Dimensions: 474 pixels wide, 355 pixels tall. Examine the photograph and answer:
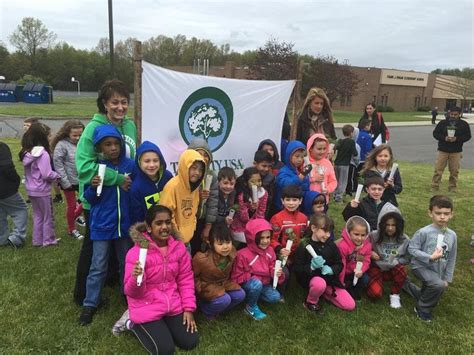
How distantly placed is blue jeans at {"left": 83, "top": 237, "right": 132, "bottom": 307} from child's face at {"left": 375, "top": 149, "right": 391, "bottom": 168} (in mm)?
3208

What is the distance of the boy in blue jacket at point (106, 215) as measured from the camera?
136 inches

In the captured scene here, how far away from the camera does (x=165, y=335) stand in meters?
3.25

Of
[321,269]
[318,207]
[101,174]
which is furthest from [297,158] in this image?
[101,174]

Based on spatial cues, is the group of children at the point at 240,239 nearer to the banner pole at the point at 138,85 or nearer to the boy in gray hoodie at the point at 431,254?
the boy in gray hoodie at the point at 431,254

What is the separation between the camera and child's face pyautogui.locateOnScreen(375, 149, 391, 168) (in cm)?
498

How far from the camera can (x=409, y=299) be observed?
14.4ft

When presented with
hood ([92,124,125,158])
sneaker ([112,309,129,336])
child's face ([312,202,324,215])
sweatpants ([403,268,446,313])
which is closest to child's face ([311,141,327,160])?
child's face ([312,202,324,215])

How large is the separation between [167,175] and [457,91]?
75.6 metres

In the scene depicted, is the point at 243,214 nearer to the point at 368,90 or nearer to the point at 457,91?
the point at 368,90

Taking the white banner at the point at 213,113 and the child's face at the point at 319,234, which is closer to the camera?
the child's face at the point at 319,234

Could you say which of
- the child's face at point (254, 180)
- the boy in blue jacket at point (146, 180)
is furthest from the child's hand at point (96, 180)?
the child's face at point (254, 180)

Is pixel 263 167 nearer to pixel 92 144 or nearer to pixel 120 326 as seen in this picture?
pixel 92 144

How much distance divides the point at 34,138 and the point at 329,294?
13.9 feet

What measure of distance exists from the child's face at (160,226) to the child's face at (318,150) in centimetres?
236
